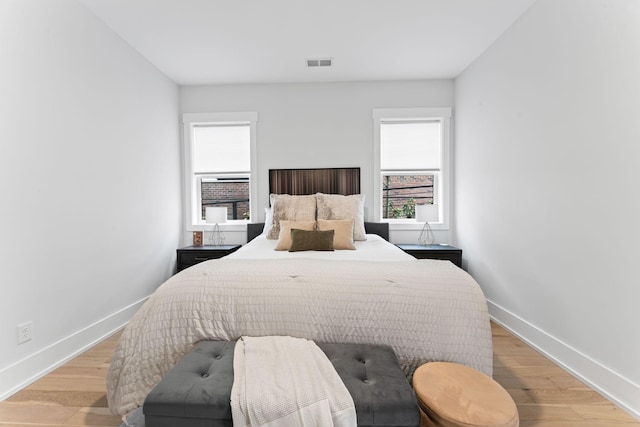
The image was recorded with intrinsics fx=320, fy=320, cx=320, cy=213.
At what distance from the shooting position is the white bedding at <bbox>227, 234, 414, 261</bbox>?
2527 mm

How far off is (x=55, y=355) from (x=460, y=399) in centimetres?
264

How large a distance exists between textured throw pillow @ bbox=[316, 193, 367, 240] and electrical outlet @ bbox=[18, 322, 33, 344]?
96.6 inches

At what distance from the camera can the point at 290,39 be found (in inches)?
119

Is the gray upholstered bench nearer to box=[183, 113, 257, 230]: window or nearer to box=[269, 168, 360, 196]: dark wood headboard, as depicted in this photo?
box=[269, 168, 360, 196]: dark wood headboard

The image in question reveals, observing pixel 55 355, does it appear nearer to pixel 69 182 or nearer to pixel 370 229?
pixel 69 182

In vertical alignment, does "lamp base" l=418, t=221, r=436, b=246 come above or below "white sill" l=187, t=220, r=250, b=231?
below

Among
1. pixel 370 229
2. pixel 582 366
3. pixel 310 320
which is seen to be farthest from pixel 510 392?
pixel 370 229

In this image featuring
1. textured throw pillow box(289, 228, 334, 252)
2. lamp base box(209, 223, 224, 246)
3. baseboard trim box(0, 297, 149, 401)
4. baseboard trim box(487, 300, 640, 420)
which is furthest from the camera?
lamp base box(209, 223, 224, 246)

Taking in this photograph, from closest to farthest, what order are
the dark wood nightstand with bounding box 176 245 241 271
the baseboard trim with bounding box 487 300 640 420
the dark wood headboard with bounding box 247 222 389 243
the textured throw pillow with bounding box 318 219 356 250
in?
the baseboard trim with bounding box 487 300 640 420 → the textured throw pillow with bounding box 318 219 356 250 → the dark wood nightstand with bounding box 176 245 241 271 → the dark wood headboard with bounding box 247 222 389 243

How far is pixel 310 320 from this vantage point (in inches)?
→ 66.4

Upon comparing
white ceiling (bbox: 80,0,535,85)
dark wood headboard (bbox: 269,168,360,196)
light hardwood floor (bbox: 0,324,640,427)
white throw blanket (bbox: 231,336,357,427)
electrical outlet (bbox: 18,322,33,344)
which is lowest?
light hardwood floor (bbox: 0,324,640,427)

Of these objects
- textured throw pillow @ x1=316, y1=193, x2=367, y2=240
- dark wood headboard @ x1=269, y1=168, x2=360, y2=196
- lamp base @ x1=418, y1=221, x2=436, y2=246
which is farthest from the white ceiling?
lamp base @ x1=418, y1=221, x2=436, y2=246

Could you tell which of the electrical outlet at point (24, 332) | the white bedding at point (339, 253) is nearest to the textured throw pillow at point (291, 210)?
the white bedding at point (339, 253)

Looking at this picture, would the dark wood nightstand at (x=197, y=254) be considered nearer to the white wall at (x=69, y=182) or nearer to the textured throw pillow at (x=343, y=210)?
the white wall at (x=69, y=182)
